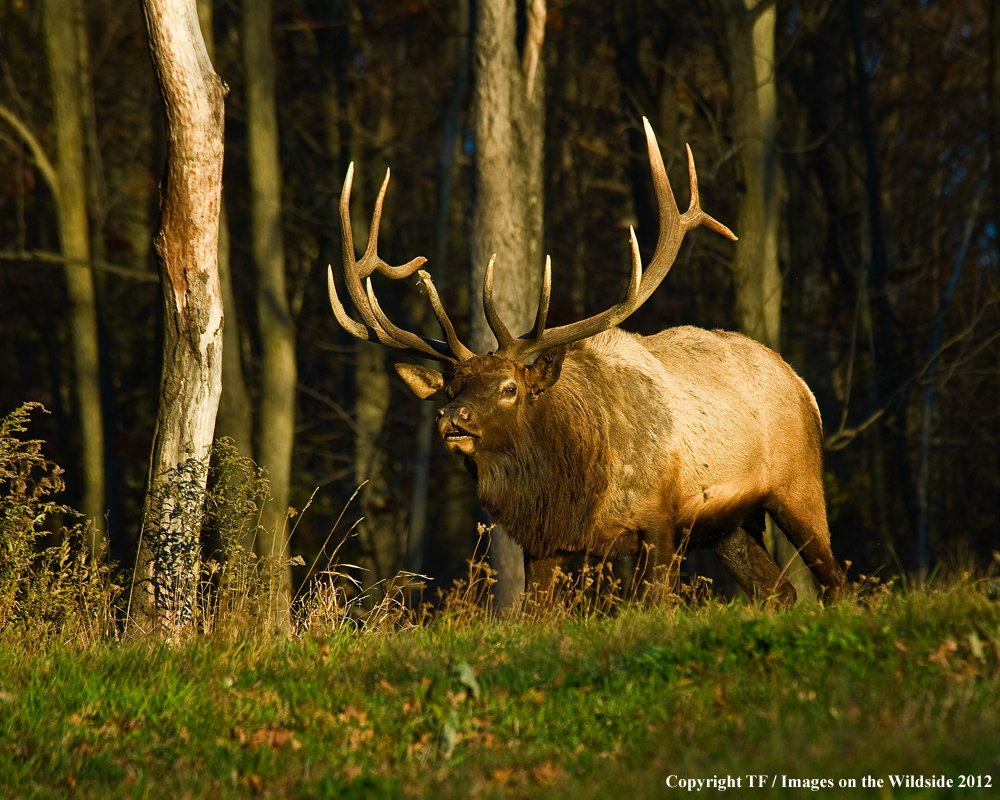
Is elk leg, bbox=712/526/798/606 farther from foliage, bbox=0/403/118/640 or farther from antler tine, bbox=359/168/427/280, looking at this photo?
foliage, bbox=0/403/118/640

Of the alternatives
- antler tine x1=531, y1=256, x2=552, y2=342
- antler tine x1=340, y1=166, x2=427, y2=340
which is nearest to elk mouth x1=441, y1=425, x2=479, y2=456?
antler tine x1=531, y1=256, x2=552, y2=342

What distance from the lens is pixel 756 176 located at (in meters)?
11.3

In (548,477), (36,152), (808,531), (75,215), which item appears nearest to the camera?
(548,477)

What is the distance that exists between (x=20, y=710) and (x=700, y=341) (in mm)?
5113

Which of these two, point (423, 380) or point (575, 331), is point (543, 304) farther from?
point (423, 380)

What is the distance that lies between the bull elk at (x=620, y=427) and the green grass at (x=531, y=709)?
1.80m

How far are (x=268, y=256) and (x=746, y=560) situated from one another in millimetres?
6929

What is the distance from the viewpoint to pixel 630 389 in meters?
7.56

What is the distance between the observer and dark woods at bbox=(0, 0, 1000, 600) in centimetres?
1609

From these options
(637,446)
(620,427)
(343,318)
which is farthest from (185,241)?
(637,446)

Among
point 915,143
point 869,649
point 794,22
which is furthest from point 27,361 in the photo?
point 869,649

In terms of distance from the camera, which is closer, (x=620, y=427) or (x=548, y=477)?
(x=548, y=477)

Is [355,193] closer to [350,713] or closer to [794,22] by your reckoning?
[794,22]

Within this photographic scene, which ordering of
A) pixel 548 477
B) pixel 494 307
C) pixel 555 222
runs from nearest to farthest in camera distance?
pixel 548 477 → pixel 494 307 → pixel 555 222
